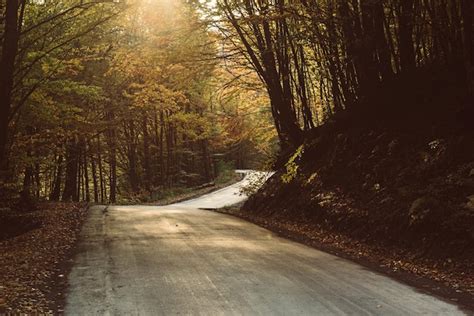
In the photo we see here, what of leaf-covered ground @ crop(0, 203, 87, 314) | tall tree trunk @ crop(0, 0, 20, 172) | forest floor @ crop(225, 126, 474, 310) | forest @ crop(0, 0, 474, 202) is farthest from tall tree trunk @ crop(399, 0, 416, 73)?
leaf-covered ground @ crop(0, 203, 87, 314)

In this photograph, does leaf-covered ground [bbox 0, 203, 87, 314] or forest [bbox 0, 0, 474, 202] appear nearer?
leaf-covered ground [bbox 0, 203, 87, 314]

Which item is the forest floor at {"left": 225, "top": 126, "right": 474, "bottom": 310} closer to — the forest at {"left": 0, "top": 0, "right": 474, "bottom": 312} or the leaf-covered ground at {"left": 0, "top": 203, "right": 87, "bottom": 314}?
the forest at {"left": 0, "top": 0, "right": 474, "bottom": 312}

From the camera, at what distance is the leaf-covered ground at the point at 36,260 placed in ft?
20.0

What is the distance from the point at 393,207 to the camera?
33.4ft

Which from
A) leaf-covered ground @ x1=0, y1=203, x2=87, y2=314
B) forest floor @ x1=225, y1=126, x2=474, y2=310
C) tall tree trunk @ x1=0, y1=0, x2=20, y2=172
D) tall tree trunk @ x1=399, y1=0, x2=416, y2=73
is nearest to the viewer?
leaf-covered ground @ x1=0, y1=203, x2=87, y2=314

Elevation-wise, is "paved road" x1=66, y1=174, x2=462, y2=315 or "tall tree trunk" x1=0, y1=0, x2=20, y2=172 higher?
"tall tree trunk" x1=0, y1=0, x2=20, y2=172

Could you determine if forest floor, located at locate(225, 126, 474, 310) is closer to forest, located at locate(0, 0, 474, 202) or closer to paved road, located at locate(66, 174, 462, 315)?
paved road, located at locate(66, 174, 462, 315)

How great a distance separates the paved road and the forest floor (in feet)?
2.74

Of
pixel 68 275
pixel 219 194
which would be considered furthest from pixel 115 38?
pixel 68 275

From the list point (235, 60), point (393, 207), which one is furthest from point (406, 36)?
point (235, 60)

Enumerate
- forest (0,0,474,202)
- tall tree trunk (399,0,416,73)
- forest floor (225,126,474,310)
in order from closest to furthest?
forest floor (225,126,474,310) < forest (0,0,474,202) < tall tree trunk (399,0,416,73)

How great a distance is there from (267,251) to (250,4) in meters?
10.4

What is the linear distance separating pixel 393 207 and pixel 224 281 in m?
4.81

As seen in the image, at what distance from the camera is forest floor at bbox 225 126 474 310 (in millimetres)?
7996
